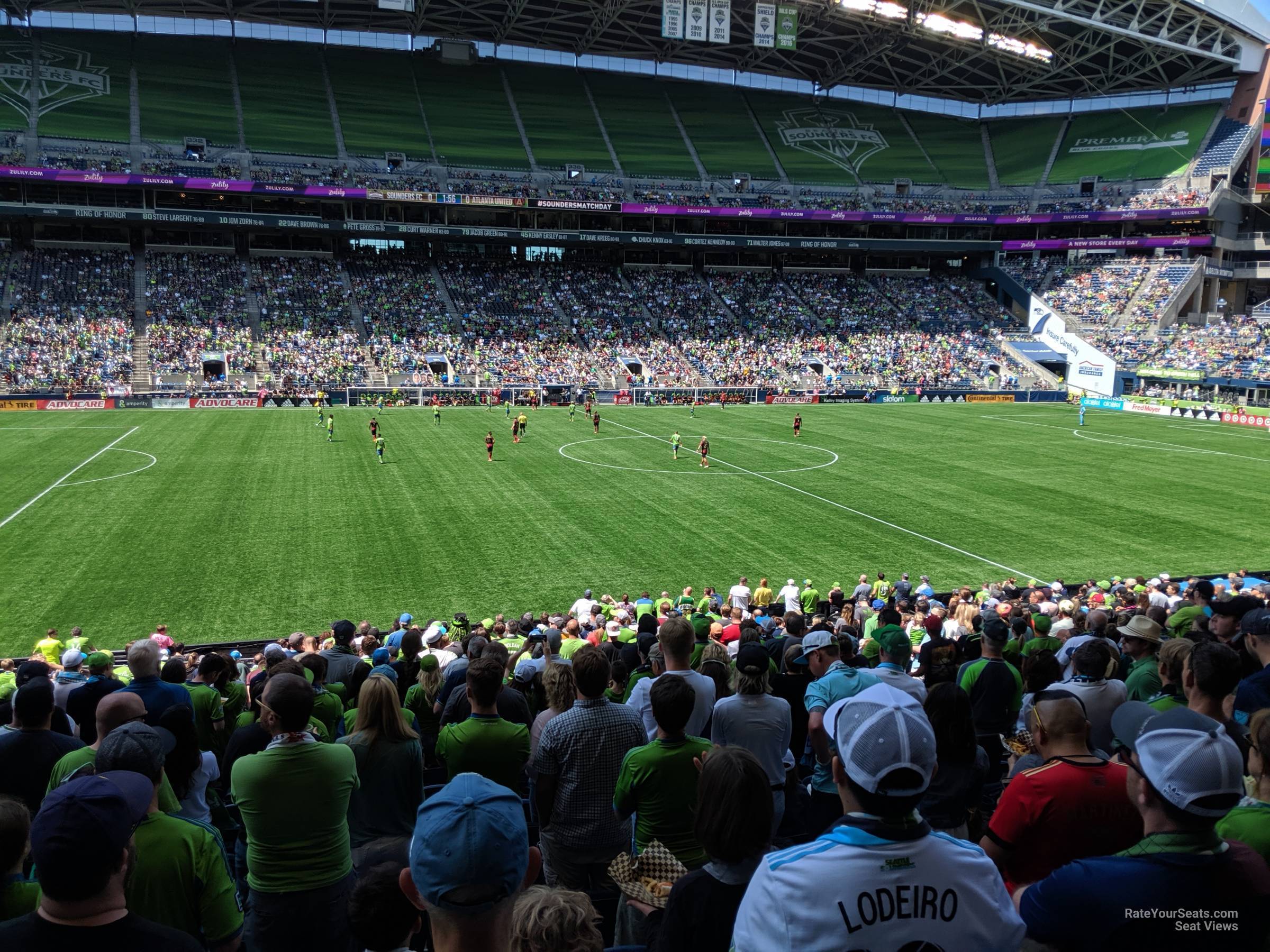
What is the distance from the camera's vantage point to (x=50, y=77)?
2761 inches

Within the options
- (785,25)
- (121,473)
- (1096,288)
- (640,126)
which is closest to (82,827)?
(121,473)

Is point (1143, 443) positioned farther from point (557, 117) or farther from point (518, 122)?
point (518, 122)

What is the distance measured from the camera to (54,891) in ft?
9.98

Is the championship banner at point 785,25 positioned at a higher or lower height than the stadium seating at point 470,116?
higher

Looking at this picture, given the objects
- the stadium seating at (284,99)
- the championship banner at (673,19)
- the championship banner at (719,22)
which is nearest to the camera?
the championship banner at (673,19)

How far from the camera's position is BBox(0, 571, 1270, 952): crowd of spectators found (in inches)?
120

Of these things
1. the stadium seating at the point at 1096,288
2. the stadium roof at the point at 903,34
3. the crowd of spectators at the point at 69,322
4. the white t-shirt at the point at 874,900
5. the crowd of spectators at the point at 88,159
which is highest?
the stadium roof at the point at 903,34

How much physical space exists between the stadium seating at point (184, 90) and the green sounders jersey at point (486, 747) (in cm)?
7616

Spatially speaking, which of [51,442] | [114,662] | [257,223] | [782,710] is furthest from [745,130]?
[782,710]

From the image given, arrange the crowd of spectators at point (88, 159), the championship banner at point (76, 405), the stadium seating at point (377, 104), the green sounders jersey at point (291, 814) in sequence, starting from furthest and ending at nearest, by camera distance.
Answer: the stadium seating at point (377, 104) < the crowd of spectators at point (88, 159) < the championship banner at point (76, 405) < the green sounders jersey at point (291, 814)

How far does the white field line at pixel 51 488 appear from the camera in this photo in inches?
1023

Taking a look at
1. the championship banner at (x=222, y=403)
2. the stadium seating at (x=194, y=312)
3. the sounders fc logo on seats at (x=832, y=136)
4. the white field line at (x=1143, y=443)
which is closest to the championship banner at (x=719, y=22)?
the sounders fc logo on seats at (x=832, y=136)

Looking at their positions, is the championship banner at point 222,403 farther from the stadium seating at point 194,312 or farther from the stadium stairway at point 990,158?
the stadium stairway at point 990,158

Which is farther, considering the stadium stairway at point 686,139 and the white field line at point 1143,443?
the stadium stairway at point 686,139
